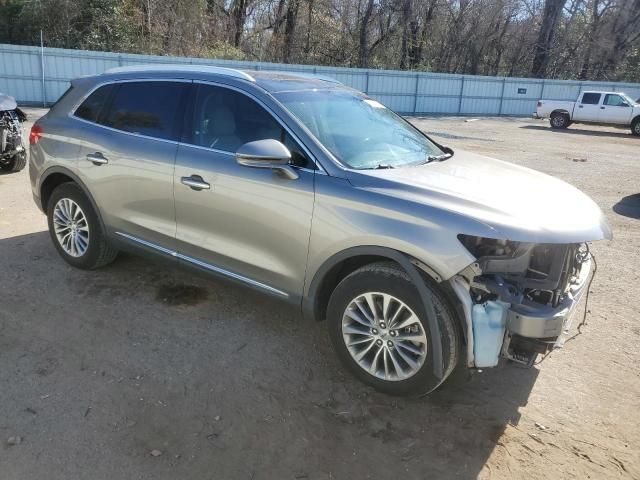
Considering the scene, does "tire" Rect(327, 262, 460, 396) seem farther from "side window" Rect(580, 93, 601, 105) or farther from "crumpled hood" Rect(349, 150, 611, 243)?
"side window" Rect(580, 93, 601, 105)

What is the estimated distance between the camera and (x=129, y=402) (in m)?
3.10

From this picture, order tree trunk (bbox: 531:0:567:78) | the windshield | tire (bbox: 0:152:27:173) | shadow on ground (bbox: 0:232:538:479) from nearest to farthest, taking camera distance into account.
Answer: shadow on ground (bbox: 0:232:538:479) → the windshield → tire (bbox: 0:152:27:173) → tree trunk (bbox: 531:0:567:78)

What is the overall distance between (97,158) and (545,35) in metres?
37.1

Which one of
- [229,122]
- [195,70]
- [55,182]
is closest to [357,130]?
[229,122]

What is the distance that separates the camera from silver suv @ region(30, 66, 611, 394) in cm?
289

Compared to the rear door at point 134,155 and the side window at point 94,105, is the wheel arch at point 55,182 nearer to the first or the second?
the rear door at point 134,155

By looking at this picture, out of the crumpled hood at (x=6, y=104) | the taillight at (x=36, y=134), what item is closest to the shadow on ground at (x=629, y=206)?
the taillight at (x=36, y=134)

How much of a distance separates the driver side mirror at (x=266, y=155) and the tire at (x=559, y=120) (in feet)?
78.8

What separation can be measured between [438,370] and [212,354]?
1557 millimetres

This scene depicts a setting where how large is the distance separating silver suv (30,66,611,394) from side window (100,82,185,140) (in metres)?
0.02

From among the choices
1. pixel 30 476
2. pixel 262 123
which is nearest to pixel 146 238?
pixel 262 123

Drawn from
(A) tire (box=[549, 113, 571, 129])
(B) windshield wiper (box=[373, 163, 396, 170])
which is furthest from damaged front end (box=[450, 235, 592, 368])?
(A) tire (box=[549, 113, 571, 129])

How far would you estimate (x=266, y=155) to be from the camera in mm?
3215

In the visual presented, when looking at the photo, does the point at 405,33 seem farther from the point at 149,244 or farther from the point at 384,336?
the point at 384,336
